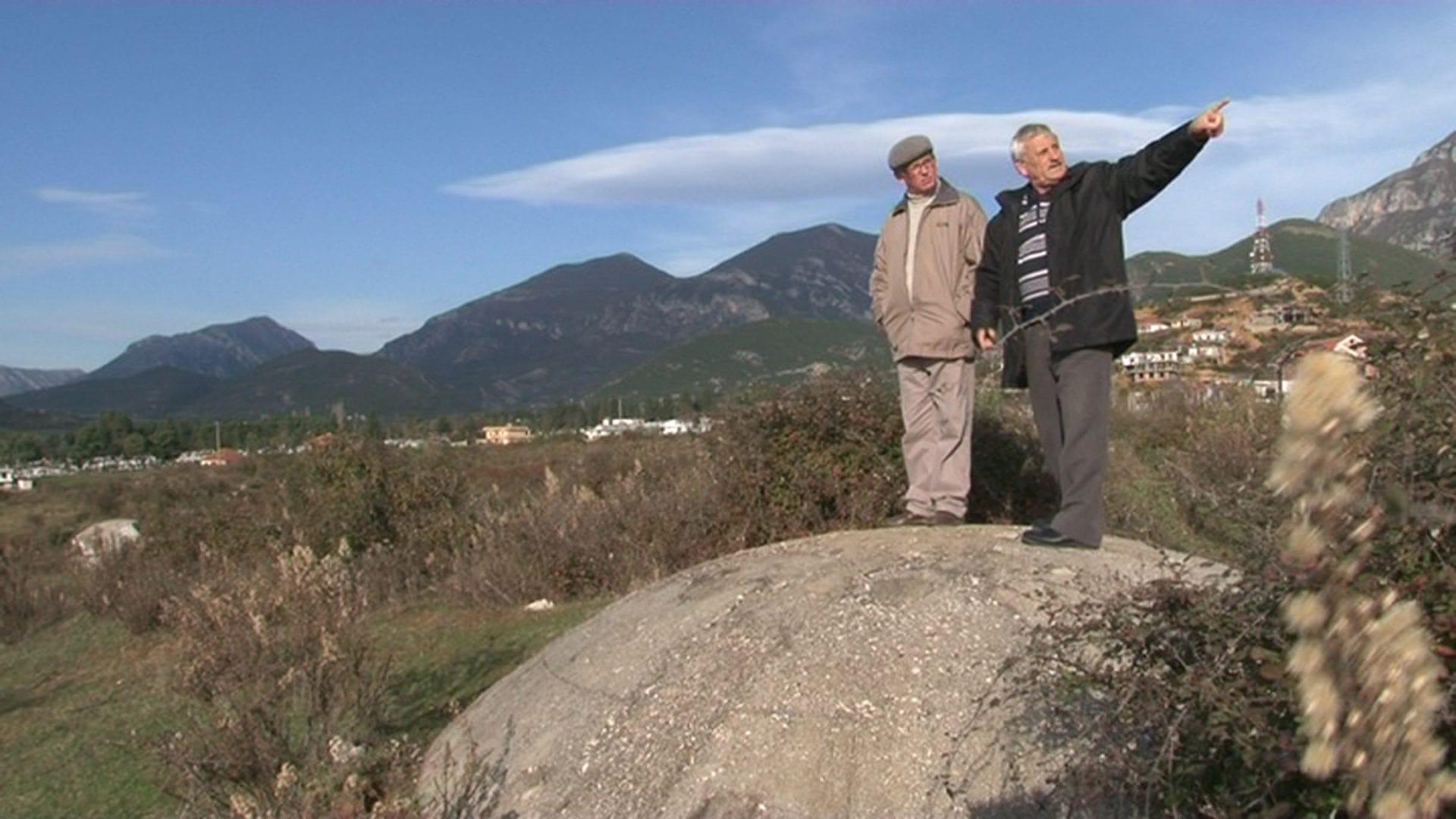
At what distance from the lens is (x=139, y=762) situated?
810 cm

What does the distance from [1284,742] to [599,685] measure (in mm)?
3618

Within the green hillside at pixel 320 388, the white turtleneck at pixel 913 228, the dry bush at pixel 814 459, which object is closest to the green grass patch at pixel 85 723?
the dry bush at pixel 814 459

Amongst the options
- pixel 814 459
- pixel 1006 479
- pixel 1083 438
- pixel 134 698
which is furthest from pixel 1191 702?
pixel 134 698

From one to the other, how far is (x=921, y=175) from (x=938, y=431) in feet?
4.47

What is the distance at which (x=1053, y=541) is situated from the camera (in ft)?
19.8

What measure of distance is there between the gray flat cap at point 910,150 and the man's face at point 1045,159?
79 centimetres

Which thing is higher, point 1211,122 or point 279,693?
point 1211,122

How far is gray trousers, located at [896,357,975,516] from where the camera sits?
6992mm

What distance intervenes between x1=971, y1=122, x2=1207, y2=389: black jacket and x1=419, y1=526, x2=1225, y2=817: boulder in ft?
3.28

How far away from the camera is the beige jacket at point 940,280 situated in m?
7.01

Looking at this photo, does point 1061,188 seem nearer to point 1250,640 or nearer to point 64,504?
point 1250,640

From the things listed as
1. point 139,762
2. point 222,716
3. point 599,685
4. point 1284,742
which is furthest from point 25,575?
point 1284,742

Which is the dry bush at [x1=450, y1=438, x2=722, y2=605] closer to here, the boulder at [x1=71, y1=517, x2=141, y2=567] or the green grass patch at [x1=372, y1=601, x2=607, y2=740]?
the green grass patch at [x1=372, y1=601, x2=607, y2=740]

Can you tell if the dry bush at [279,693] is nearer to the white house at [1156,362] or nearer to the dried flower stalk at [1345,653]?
the white house at [1156,362]
